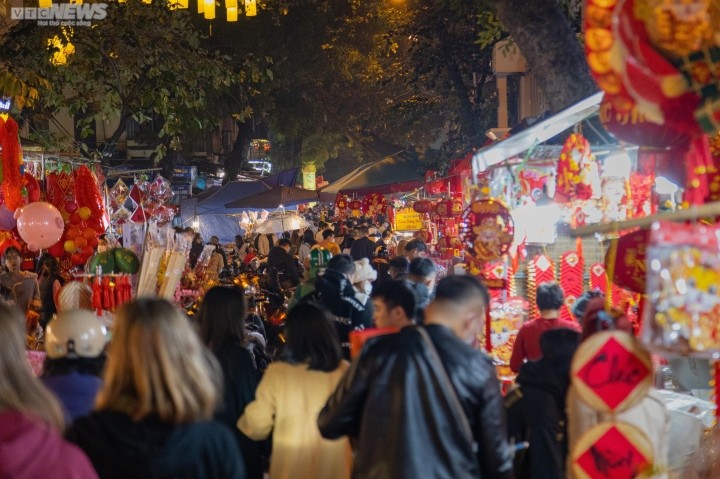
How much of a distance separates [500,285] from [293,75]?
23095 millimetres

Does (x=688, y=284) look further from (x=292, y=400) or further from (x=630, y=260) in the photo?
(x=292, y=400)

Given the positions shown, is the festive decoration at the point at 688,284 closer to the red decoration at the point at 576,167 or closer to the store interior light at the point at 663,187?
the store interior light at the point at 663,187

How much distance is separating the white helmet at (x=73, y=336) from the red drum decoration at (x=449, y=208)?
1199 cm

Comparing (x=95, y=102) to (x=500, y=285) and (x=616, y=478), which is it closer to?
(x=500, y=285)

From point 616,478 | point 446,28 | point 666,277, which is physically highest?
point 446,28

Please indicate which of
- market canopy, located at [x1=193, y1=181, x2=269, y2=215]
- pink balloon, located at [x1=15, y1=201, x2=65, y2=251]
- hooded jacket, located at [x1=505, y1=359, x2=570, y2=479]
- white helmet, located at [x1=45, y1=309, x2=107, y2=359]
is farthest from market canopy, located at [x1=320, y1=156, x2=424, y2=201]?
white helmet, located at [x1=45, y1=309, x2=107, y2=359]

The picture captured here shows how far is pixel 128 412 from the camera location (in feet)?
→ 11.7

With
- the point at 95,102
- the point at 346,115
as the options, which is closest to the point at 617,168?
the point at 95,102

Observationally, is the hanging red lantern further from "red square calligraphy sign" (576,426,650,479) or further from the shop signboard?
"red square calligraphy sign" (576,426,650,479)

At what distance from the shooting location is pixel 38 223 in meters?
11.5

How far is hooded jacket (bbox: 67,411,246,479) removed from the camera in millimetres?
3535

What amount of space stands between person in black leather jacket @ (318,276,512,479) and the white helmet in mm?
1187

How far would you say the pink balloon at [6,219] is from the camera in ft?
42.4

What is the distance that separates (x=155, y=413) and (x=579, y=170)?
5167 mm
